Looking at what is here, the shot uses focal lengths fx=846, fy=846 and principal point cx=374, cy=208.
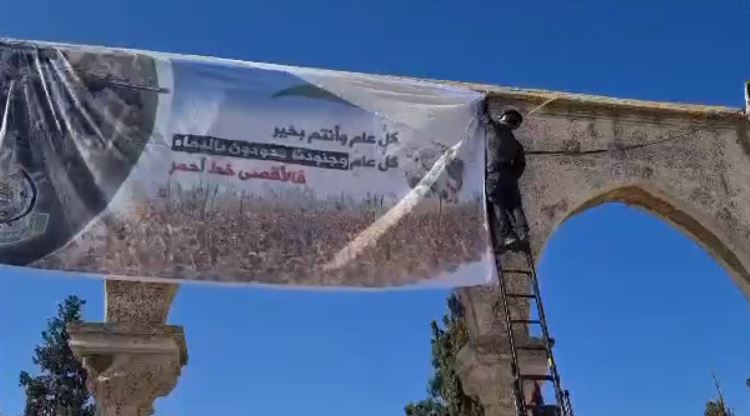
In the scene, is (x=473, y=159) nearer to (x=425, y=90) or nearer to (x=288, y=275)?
(x=425, y=90)

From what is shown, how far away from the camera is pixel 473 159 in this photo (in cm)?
663

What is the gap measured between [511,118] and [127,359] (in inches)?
134

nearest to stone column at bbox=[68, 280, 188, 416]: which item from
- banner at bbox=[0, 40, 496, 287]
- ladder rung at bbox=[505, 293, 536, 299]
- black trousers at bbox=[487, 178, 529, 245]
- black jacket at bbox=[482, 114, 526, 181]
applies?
banner at bbox=[0, 40, 496, 287]

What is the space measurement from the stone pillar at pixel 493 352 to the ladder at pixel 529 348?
0.15 feet

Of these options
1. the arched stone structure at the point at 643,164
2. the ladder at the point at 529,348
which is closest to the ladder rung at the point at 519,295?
the ladder at the point at 529,348

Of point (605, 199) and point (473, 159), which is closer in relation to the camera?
point (473, 159)

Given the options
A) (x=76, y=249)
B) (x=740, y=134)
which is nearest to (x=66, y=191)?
(x=76, y=249)

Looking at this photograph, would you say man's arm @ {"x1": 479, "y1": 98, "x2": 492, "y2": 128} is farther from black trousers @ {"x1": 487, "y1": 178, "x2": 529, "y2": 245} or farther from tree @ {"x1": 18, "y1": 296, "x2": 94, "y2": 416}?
tree @ {"x1": 18, "y1": 296, "x2": 94, "y2": 416}

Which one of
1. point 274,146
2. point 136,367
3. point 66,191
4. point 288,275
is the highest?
point 274,146

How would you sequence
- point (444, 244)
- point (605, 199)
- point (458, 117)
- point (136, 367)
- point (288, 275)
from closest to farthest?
point (136, 367) → point (288, 275) → point (444, 244) → point (458, 117) → point (605, 199)

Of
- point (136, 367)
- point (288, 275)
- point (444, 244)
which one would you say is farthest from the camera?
point (444, 244)

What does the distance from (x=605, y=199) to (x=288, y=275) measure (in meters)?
3.01

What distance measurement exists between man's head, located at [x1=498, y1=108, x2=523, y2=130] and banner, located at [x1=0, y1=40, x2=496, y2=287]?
0.32 metres

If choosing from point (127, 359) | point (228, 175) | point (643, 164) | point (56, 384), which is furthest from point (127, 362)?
point (56, 384)
